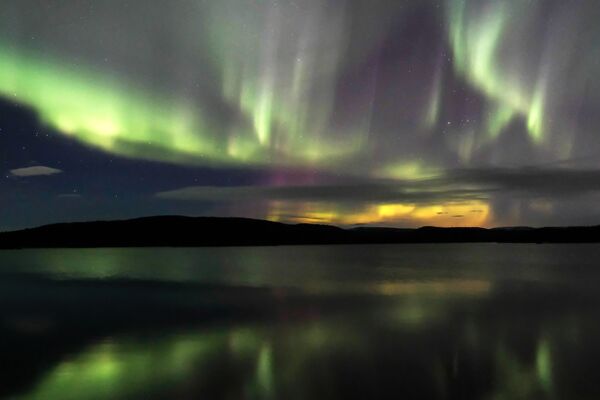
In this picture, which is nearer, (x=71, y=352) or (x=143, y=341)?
(x=71, y=352)

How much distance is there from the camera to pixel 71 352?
590 inches

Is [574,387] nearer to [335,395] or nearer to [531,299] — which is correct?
[335,395]

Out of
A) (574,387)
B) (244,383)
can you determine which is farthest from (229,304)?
(574,387)

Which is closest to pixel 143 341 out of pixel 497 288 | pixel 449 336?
pixel 449 336

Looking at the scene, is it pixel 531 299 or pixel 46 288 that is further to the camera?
pixel 46 288

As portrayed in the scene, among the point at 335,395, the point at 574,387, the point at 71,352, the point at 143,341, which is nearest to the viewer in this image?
the point at 335,395

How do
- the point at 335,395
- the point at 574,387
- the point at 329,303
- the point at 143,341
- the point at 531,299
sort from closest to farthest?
the point at 335,395 → the point at 574,387 → the point at 143,341 → the point at 329,303 → the point at 531,299

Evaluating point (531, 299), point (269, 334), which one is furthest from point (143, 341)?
point (531, 299)

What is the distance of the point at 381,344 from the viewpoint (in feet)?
50.8

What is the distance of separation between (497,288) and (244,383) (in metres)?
28.1

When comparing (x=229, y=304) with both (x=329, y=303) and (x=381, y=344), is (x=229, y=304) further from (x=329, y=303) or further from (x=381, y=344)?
(x=381, y=344)

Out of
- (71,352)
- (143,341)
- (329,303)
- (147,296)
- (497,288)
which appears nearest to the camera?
(71,352)

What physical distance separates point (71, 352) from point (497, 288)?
93.5 ft

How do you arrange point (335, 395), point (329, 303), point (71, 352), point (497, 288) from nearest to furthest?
1. point (335, 395)
2. point (71, 352)
3. point (329, 303)
4. point (497, 288)
